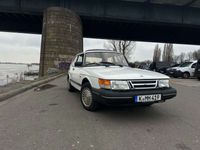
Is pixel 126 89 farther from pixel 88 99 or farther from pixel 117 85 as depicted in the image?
pixel 88 99

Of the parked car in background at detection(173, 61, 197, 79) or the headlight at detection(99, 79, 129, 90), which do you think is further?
the parked car in background at detection(173, 61, 197, 79)

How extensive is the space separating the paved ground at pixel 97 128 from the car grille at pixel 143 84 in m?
0.82

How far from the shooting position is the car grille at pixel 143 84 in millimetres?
3936

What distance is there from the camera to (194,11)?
19.8 m

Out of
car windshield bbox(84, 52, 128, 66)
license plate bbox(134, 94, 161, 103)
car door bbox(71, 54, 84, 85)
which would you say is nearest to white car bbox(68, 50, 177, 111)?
license plate bbox(134, 94, 161, 103)

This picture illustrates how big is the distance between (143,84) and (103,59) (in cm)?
203

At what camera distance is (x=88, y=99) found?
15.8 feet

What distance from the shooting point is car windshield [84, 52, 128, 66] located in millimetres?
5539

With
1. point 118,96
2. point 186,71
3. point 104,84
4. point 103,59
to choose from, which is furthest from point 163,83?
point 186,71

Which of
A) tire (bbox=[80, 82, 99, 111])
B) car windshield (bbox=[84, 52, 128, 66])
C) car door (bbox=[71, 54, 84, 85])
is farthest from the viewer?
car door (bbox=[71, 54, 84, 85])

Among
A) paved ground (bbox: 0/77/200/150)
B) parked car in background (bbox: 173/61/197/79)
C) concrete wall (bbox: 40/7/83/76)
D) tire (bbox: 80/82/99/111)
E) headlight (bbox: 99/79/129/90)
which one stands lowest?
paved ground (bbox: 0/77/200/150)

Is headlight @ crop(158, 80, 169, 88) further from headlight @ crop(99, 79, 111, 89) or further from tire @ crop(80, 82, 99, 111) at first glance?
tire @ crop(80, 82, 99, 111)

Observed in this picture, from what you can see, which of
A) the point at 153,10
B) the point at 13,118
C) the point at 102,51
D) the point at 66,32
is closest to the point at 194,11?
the point at 153,10

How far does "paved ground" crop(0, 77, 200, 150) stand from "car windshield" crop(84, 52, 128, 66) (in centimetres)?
143
